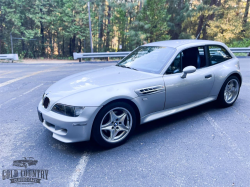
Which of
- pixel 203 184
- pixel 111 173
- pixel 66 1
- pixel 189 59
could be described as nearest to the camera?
pixel 203 184

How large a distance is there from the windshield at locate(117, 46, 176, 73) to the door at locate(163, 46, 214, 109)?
0.56 ft

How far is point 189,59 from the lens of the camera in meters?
3.63

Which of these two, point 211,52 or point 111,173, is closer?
point 111,173

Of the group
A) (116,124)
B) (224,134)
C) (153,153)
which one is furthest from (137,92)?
(224,134)

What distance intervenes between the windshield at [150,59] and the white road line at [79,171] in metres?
1.76

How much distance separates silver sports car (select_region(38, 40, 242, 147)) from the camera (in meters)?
2.62

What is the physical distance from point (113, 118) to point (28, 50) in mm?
34205

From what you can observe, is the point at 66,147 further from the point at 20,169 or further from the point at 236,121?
the point at 236,121

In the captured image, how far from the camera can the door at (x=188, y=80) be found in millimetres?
3295

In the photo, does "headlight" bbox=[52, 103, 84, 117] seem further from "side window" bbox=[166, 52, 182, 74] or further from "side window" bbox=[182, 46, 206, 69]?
"side window" bbox=[182, 46, 206, 69]

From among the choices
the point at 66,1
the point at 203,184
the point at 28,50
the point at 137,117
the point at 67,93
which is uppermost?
the point at 66,1

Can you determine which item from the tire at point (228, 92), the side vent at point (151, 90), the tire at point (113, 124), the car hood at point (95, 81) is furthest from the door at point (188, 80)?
the tire at point (113, 124)

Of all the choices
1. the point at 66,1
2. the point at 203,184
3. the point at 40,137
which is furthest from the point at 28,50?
the point at 203,184

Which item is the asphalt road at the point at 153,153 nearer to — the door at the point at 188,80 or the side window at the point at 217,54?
the door at the point at 188,80
